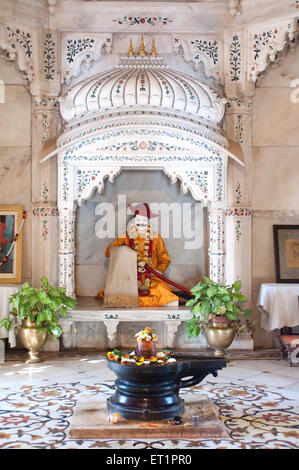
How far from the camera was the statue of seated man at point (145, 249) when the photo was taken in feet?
25.5

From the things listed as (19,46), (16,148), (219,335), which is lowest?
(219,335)

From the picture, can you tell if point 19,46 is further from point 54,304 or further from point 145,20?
point 54,304

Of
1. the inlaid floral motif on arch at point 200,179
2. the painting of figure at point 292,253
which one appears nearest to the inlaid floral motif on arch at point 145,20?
the inlaid floral motif on arch at point 200,179

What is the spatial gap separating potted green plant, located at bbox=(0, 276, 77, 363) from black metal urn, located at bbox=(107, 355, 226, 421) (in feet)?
7.54

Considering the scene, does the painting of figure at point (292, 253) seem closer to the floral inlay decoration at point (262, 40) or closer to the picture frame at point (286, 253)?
the picture frame at point (286, 253)

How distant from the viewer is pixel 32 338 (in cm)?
689

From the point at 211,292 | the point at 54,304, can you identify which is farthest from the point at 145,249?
the point at 54,304

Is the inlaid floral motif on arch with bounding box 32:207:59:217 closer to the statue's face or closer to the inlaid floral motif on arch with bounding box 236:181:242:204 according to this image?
the statue's face

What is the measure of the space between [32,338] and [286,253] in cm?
322

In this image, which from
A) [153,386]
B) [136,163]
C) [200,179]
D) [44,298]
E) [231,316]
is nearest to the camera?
[153,386]

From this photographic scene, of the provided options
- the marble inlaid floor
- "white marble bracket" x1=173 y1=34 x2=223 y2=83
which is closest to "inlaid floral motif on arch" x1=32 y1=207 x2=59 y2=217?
the marble inlaid floor

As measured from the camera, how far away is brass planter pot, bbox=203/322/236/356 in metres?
7.06

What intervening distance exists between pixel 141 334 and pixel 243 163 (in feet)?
10.4

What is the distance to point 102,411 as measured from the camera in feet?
15.8
